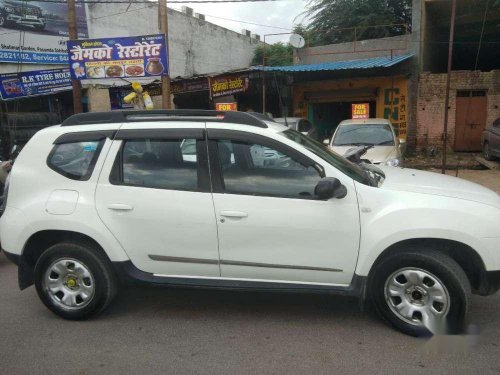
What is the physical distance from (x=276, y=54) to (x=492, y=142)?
67.1ft

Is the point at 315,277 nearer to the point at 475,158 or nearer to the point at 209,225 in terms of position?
the point at 209,225

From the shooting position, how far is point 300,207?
348 centimetres

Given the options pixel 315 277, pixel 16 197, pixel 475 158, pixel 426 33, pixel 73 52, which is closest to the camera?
pixel 315 277

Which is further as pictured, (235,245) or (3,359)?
(235,245)

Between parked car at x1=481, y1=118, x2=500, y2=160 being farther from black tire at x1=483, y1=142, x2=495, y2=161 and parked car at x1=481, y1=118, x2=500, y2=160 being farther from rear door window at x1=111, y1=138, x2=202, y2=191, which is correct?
rear door window at x1=111, y1=138, x2=202, y2=191

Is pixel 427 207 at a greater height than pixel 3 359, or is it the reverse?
pixel 427 207

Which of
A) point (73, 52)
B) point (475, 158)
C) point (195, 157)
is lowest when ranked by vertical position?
point (475, 158)

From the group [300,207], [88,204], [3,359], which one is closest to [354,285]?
[300,207]

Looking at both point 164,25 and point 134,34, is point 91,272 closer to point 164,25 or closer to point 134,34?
point 164,25

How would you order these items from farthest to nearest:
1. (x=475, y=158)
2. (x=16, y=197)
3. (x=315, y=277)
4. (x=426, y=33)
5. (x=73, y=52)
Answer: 1. (x=426, y=33)
2. (x=475, y=158)
3. (x=73, y=52)
4. (x=16, y=197)
5. (x=315, y=277)

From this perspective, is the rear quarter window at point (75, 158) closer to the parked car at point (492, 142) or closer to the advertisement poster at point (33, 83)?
the parked car at point (492, 142)

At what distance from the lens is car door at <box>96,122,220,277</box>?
3627 millimetres

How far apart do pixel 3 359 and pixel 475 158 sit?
13.5 m

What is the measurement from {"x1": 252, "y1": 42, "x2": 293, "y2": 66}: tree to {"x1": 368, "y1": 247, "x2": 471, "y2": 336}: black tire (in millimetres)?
26633
